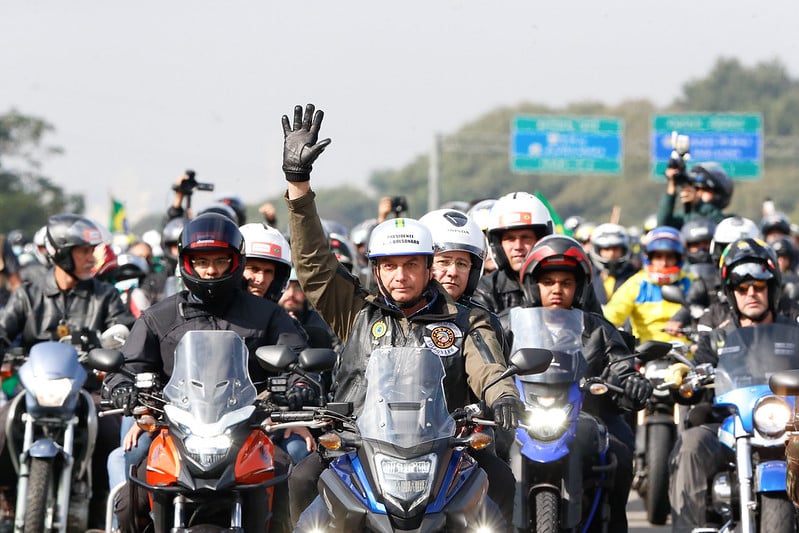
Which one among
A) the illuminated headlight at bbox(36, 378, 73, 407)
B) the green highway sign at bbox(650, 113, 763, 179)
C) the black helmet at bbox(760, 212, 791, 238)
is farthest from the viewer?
the green highway sign at bbox(650, 113, 763, 179)

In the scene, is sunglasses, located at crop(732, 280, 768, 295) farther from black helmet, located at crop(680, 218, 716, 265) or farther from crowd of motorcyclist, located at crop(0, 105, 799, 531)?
black helmet, located at crop(680, 218, 716, 265)

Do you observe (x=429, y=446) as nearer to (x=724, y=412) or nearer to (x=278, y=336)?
(x=278, y=336)

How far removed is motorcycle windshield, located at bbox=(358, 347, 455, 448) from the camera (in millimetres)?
5938

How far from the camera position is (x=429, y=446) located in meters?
5.90

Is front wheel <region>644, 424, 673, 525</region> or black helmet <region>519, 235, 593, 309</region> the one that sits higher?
black helmet <region>519, 235, 593, 309</region>

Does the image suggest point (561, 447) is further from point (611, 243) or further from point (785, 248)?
point (785, 248)

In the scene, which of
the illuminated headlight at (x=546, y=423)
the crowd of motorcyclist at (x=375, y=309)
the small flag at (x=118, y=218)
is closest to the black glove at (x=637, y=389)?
the crowd of motorcyclist at (x=375, y=309)

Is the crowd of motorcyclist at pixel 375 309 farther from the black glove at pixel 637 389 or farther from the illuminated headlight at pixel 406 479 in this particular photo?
the illuminated headlight at pixel 406 479

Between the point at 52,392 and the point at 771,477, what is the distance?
3.93 m

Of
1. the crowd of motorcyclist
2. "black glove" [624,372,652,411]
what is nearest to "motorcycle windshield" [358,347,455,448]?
the crowd of motorcyclist

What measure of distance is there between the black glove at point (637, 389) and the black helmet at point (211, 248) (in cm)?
204

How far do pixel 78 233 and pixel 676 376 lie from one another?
402cm

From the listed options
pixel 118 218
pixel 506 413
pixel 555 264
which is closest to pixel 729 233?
pixel 555 264

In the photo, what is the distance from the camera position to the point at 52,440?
9.02m
